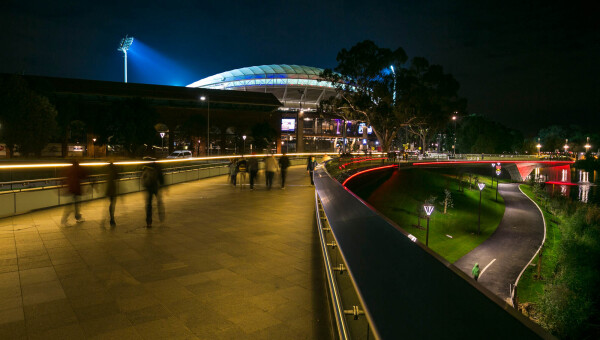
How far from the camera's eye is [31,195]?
10.4 metres

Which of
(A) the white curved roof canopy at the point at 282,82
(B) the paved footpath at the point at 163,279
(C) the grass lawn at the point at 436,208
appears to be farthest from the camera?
(A) the white curved roof canopy at the point at 282,82

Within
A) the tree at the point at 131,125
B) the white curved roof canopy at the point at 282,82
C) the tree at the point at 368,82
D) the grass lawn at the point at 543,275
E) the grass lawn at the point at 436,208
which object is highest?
the white curved roof canopy at the point at 282,82

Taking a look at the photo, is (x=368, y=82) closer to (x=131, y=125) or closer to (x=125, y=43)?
(x=131, y=125)

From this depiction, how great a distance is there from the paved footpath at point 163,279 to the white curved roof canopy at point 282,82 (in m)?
93.4

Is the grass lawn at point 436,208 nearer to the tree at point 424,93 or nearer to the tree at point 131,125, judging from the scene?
the tree at point 424,93

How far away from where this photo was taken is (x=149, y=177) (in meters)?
8.69

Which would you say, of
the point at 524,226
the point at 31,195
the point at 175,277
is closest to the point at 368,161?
the point at 524,226

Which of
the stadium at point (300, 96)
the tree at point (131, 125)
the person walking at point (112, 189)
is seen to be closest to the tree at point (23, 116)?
the tree at point (131, 125)

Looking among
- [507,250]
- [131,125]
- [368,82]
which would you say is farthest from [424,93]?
[131,125]

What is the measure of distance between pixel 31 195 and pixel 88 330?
29.1ft

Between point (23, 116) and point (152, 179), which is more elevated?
point (23, 116)

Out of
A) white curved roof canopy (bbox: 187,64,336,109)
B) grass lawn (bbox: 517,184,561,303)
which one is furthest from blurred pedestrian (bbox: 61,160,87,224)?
white curved roof canopy (bbox: 187,64,336,109)

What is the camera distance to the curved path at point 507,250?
83.8 ft

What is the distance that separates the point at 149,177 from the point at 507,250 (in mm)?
32514
